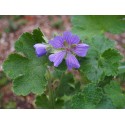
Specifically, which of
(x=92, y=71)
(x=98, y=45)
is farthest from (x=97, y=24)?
(x=92, y=71)

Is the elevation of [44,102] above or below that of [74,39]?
below

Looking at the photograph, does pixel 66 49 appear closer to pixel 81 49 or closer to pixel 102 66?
pixel 81 49

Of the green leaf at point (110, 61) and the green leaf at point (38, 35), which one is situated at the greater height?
the green leaf at point (38, 35)

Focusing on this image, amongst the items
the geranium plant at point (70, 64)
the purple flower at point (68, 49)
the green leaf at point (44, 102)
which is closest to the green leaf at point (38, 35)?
the geranium plant at point (70, 64)

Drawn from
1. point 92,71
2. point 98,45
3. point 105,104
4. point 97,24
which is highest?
point 97,24

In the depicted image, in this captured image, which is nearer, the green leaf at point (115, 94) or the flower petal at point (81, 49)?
the flower petal at point (81, 49)

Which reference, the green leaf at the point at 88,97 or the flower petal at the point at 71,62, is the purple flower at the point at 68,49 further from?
the green leaf at the point at 88,97

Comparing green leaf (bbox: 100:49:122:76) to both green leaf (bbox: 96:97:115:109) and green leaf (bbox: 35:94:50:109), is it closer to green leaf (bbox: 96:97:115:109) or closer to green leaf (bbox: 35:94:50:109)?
green leaf (bbox: 96:97:115:109)

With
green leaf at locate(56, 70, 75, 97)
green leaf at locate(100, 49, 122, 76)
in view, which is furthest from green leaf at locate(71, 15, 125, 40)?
green leaf at locate(100, 49, 122, 76)
